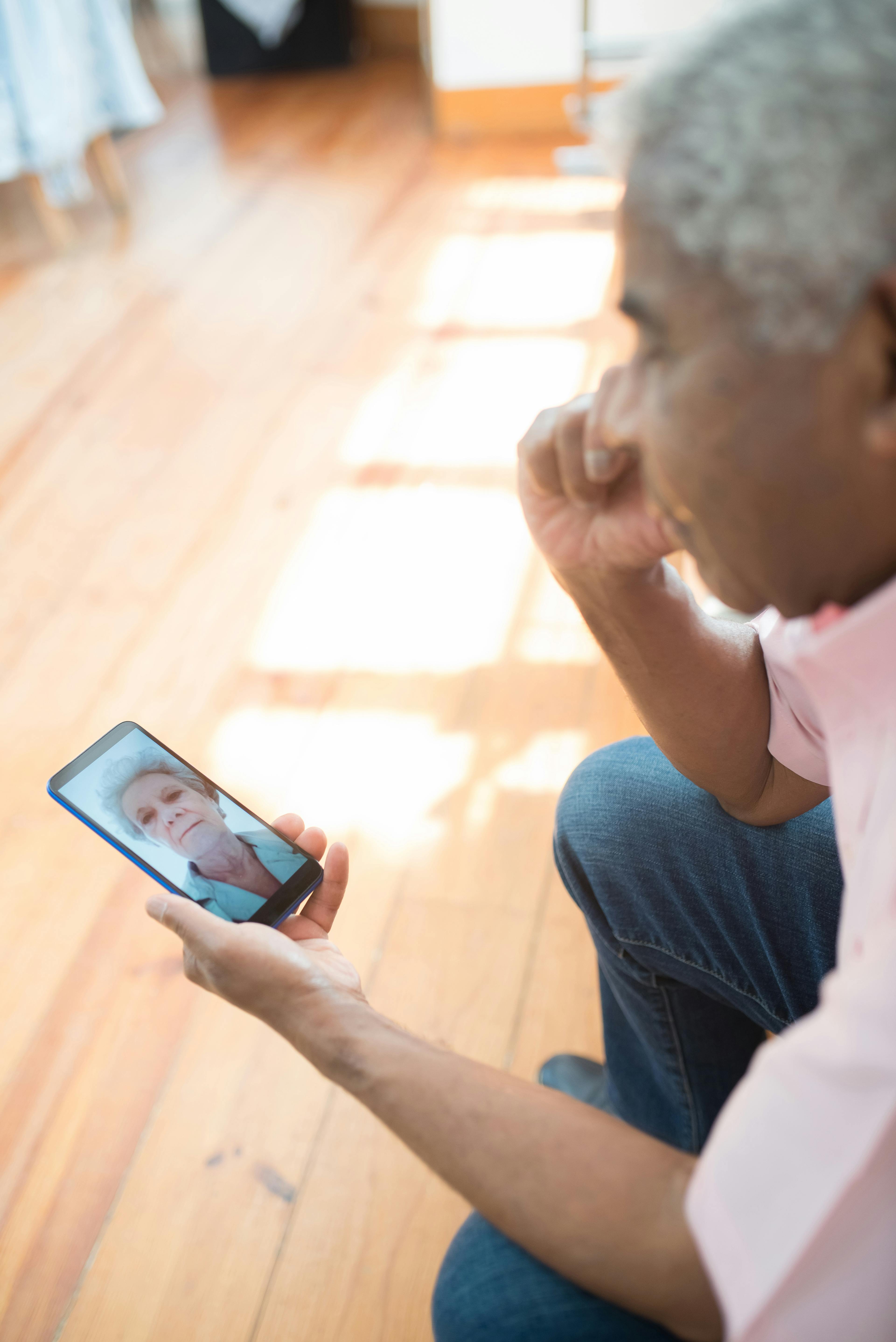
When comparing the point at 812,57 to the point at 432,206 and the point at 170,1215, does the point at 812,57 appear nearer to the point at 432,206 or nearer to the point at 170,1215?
the point at 170,1215

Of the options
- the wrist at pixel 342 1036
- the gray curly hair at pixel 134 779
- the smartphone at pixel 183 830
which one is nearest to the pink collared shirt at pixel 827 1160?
the wrist at pixel 342 1036

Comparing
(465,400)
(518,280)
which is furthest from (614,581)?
(518,280)

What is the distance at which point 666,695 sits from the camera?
33.9 inches

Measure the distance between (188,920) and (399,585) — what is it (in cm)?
114

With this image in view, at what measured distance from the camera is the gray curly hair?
3.21 feet

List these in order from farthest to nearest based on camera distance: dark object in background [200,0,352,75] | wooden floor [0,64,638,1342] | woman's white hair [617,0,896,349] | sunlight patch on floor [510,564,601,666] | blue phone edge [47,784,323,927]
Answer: dark object in background [200,0,352,75], sunlight patch on floor [510,564,601,666], wooden floor [0,64,638,1342], blue phone edge [47,784,323,927], woman's white hair [617,0,896,349]

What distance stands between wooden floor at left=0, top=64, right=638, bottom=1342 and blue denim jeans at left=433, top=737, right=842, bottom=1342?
0.27 m

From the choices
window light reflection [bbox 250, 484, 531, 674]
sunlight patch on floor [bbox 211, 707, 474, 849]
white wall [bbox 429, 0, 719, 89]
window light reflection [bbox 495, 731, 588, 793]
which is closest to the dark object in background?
white wall [bbox 429, 0, 719, 89]

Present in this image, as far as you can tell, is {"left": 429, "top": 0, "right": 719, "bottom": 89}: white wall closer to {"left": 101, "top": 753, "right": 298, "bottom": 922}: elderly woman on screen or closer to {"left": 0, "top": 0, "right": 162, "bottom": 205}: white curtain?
{"left": 0, "top": 0, "right": 162, "bottom": 205}: white curtain

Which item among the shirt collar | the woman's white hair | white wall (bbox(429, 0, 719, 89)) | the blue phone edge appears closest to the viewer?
the woman's white hair

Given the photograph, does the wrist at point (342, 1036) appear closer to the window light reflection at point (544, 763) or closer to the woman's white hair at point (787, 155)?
the woman's white hair at point (787, 155)

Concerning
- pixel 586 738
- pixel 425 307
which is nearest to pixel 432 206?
pixel 425 307

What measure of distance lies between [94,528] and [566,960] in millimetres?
1223

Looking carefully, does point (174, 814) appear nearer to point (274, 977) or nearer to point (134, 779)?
point (134, 779)
